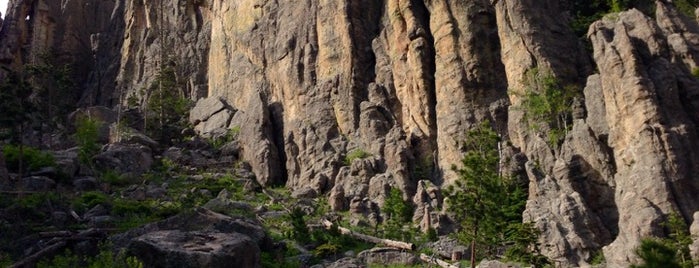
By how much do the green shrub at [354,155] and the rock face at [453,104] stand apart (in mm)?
128

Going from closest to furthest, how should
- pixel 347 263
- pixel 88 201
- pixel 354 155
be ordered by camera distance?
pixel 347 263
pixel 88 201
pixel 354 155

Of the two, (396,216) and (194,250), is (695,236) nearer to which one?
(396,216)

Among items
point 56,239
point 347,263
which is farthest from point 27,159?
point 347,263

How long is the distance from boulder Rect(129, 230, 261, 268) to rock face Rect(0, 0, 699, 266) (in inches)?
764

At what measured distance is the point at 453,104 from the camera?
56656 mm

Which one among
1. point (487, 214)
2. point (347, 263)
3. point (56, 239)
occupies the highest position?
point (487, 214)

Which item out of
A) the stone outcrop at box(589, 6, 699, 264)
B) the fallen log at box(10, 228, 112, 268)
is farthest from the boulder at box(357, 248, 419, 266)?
the fallen log at box(10, 228, 112, 268)

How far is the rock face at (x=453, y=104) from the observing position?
42.2 metres

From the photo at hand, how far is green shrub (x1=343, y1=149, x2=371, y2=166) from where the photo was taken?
58.8m

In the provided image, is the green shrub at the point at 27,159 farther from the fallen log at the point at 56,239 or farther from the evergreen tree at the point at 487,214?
the evergreen tree at the point at 487,214

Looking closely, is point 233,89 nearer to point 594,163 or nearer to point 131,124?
point 131,124

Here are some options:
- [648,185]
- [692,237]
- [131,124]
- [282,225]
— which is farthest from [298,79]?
[692,237]

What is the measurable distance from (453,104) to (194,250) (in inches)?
1250

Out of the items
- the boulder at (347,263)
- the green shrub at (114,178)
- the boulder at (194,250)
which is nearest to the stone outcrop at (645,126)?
the boulder at (347,263)
